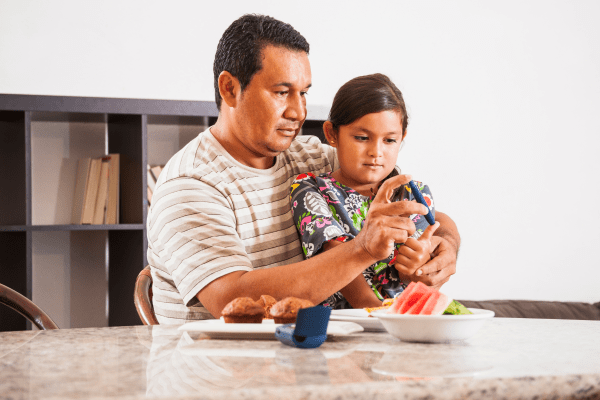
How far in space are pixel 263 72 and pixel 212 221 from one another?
16.4 inches

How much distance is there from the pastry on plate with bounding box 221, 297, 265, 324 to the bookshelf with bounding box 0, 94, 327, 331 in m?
1.73

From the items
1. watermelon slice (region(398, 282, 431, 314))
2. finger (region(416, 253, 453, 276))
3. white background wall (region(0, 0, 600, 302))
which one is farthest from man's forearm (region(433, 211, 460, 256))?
white background wall (region(0, 0, 600, 302))

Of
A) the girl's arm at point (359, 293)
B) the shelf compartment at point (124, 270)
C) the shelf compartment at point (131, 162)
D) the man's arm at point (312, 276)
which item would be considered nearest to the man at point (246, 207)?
the man's arm at point (312, 276)

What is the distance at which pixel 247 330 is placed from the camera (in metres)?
0.87

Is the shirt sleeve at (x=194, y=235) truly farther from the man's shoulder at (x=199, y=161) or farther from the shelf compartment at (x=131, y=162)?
the shelf compartment at (x=131, y=162)

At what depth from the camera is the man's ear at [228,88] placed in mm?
1545

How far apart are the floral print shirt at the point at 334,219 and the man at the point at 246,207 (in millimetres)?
87

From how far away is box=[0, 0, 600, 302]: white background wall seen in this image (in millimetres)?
3391

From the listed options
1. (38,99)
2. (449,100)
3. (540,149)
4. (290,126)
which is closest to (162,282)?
(290,126)

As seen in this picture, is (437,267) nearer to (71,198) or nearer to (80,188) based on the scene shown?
(80,188)

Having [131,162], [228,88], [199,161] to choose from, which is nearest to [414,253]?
[199,161]

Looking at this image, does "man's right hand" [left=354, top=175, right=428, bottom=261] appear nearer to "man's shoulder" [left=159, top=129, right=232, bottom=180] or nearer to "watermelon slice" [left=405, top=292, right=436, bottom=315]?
"watermelon slice" [left=405, top=292, right=436, bottom=315]

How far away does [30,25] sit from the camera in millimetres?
2797

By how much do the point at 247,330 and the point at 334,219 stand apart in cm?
58
